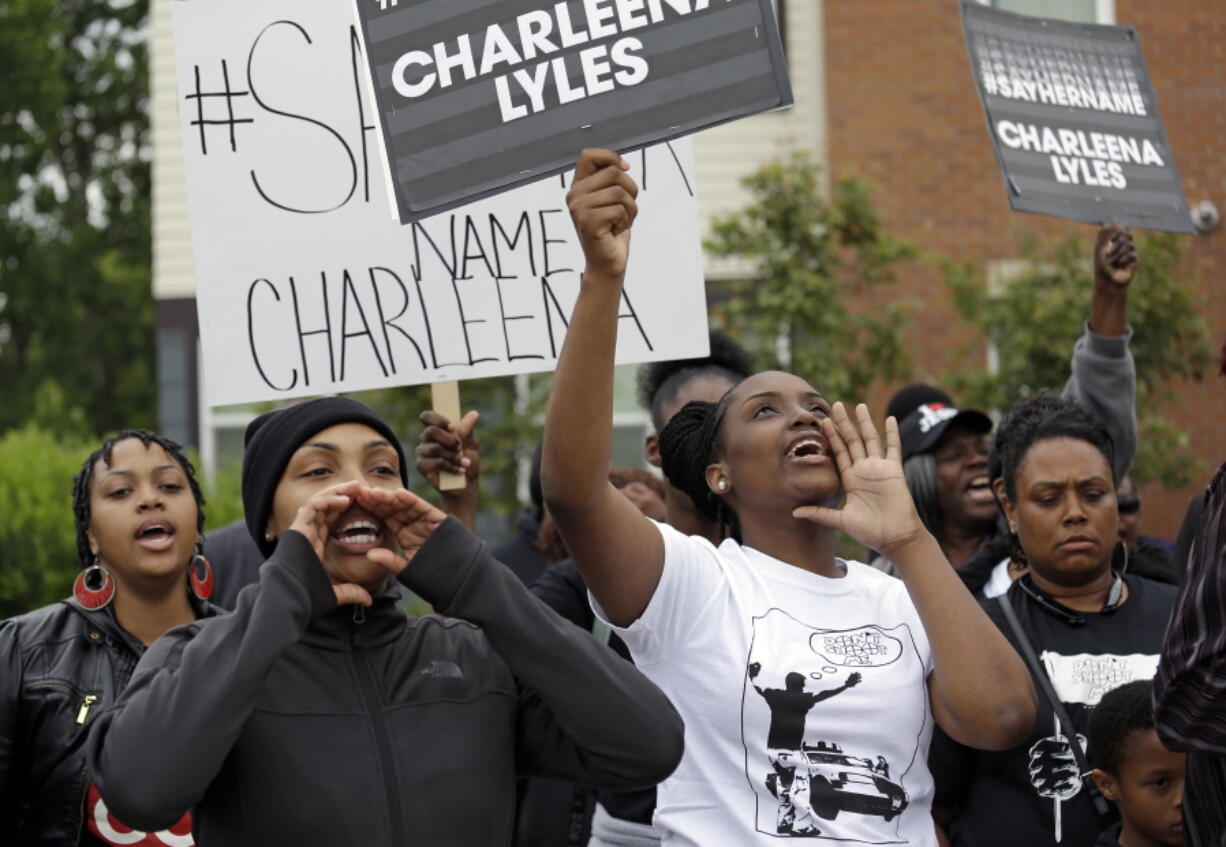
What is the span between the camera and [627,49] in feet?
11.9

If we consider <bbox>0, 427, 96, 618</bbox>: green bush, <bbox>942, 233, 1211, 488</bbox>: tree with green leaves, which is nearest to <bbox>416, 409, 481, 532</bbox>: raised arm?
<bbox>0, 427, 96, 618</bbox>: green bush

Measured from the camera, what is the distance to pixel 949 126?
12570mm

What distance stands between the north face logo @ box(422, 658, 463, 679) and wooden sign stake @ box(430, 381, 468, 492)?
3.68ft

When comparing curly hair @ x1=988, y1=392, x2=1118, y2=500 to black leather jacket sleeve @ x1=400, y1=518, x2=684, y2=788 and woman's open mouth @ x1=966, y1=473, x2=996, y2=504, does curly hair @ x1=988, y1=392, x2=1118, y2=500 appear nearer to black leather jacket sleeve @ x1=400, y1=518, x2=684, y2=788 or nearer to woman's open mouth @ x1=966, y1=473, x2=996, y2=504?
woman's open mouth @ x1=966, y1=473, x2=996, y2=504

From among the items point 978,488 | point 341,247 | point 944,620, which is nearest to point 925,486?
point 978,488

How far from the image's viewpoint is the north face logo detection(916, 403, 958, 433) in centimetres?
591

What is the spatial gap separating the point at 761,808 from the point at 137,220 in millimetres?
26012

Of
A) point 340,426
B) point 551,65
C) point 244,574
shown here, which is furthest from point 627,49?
point 244,574

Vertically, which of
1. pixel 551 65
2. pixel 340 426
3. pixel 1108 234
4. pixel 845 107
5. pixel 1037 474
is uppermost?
pixel 845 107

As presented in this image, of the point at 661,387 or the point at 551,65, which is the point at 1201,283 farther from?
the point at 551,65

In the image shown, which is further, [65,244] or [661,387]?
[65,244]

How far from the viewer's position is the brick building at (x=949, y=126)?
12.2 meters

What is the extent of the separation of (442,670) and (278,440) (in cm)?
56

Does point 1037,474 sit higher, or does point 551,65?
point 551,65
